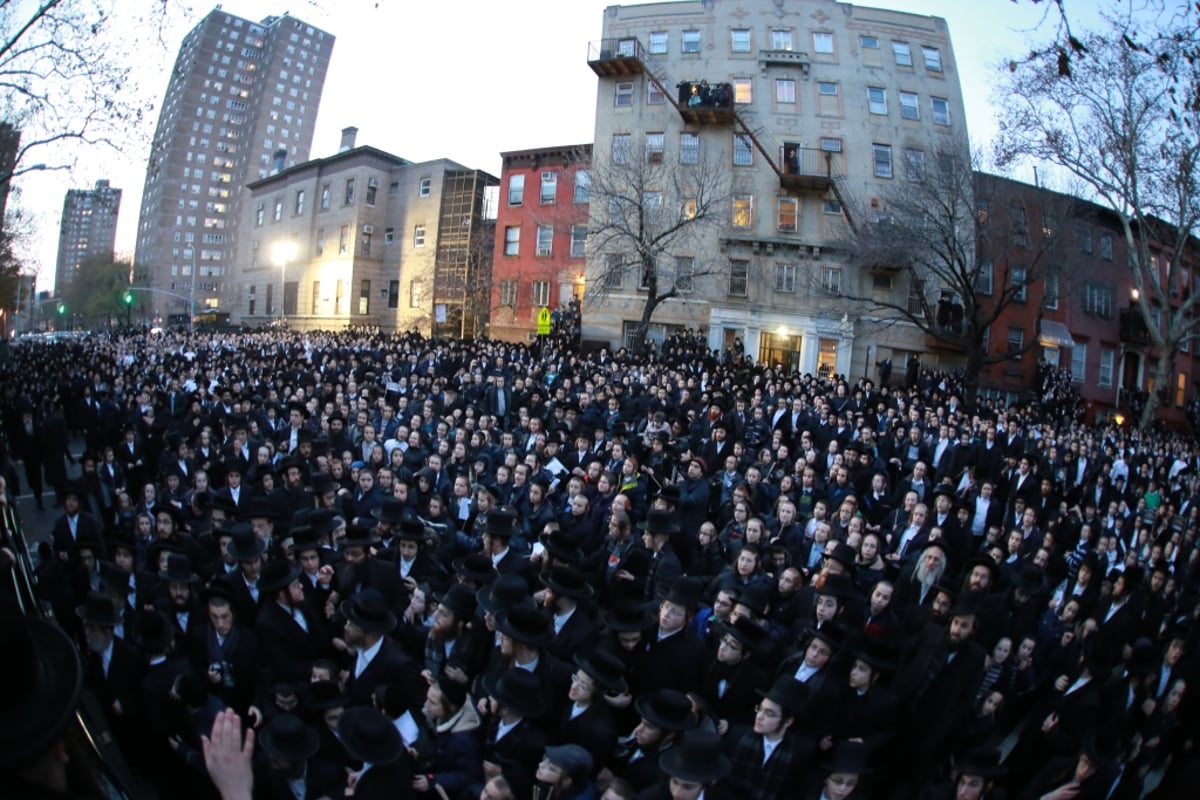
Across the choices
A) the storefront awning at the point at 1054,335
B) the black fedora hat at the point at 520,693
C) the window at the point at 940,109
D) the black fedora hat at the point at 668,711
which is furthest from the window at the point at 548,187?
the black fedora hat at the point at 668,711

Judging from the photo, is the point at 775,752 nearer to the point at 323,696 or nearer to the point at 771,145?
the point at 323,696

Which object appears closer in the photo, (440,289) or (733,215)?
(733,215)

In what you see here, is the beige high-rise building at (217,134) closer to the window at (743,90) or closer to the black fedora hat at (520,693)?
the window at (743,90)

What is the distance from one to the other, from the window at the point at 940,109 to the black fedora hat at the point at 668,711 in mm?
37965

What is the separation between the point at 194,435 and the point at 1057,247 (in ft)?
94.2

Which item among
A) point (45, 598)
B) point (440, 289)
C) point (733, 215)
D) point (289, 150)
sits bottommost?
point (45, 598)

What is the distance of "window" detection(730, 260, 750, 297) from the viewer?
33.4 metres

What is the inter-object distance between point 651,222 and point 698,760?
2843 cm

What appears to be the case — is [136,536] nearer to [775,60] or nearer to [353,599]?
[353,599]

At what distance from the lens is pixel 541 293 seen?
38656 mm

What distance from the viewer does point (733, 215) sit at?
33.8 meters

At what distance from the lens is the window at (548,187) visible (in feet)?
127

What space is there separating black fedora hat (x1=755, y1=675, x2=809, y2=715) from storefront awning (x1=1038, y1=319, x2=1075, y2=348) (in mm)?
34751

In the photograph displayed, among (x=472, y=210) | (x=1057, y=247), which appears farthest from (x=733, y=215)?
(x=472, y=210)
